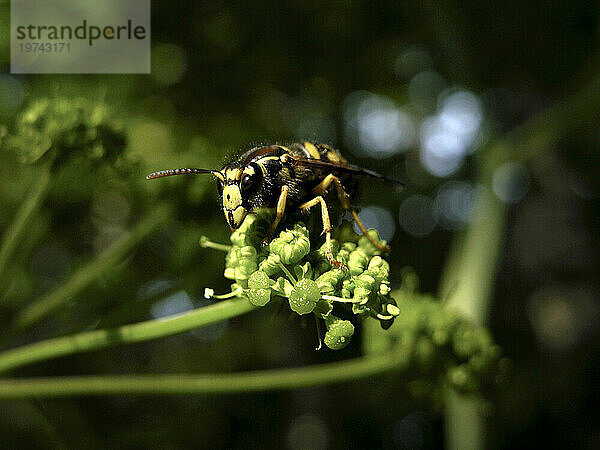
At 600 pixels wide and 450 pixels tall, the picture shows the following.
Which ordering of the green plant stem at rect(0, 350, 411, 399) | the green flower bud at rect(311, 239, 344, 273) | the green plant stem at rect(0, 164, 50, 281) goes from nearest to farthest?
the green flower bud at rect(311, 239, 344, 273)
the green plant stem at rect(0, 350, 411, 399)
the green plant stem at rect(0, 164, 50, 281)

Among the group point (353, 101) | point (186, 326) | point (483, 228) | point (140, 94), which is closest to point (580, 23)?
point (353, 101)

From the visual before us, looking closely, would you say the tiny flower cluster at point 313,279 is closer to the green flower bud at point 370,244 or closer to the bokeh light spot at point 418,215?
the green flower bud at point 370,244

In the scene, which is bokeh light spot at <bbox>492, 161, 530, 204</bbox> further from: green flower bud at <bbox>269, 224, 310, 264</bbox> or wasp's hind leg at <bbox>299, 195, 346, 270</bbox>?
green flower bud at <bbox>269, 224, 310, 264</bbox>

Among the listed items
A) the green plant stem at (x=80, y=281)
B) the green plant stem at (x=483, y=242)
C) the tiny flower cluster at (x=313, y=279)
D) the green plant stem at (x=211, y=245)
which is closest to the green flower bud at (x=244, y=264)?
the tiny flower cluster at (x=313, y=279)

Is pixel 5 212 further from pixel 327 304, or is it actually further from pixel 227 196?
pixel 327 304

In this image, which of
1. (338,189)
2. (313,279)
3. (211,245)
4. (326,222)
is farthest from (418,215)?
(313,279)

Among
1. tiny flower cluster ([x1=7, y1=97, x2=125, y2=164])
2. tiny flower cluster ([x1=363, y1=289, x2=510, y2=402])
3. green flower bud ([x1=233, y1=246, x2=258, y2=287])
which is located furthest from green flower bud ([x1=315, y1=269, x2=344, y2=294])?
tiny flower cluster ([x1=7, y1=97, x2=125, y2=164])

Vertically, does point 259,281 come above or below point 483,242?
below

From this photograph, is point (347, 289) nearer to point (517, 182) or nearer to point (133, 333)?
point (133, 333)
